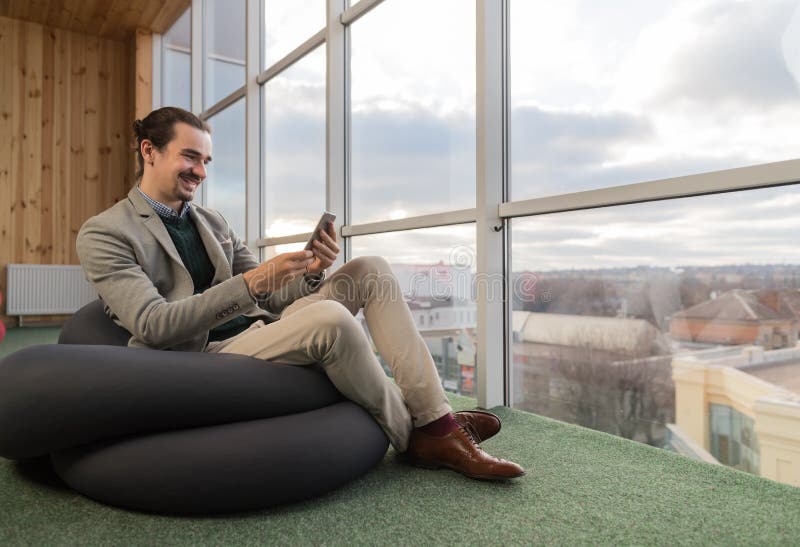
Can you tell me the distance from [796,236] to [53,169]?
652 centimetres

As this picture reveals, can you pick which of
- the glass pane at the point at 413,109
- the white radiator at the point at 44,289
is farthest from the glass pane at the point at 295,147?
the white radiator at the point at 44,289

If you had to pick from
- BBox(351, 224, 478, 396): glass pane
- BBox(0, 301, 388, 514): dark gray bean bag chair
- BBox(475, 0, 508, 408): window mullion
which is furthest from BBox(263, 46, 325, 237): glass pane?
BBox(0, 301, 388, 514): dark gray bean bag chair

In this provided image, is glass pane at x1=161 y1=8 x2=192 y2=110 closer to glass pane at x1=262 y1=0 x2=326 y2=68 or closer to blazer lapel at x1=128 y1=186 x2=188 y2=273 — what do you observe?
glass pane at x1=262 y1=0 x2=326 y2=68

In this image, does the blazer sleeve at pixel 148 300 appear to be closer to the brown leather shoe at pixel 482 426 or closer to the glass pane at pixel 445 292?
the brown leather shoe at pixel 482 426

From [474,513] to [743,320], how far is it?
0.99 m

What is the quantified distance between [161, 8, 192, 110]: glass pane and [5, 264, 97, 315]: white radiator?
202 centimetres

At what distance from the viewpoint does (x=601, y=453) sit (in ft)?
5.52

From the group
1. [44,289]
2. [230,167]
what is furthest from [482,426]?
[44,289]

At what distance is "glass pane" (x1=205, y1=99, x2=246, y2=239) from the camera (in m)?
4.36

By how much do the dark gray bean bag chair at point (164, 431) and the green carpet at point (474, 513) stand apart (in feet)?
0.19

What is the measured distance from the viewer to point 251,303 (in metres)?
1.42

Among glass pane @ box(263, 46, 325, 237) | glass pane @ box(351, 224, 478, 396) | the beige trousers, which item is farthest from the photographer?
glass pane @ box(263, 46, 325, 237)

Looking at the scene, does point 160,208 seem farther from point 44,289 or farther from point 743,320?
point 44,289

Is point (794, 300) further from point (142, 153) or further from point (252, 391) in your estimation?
point (142, 153)
